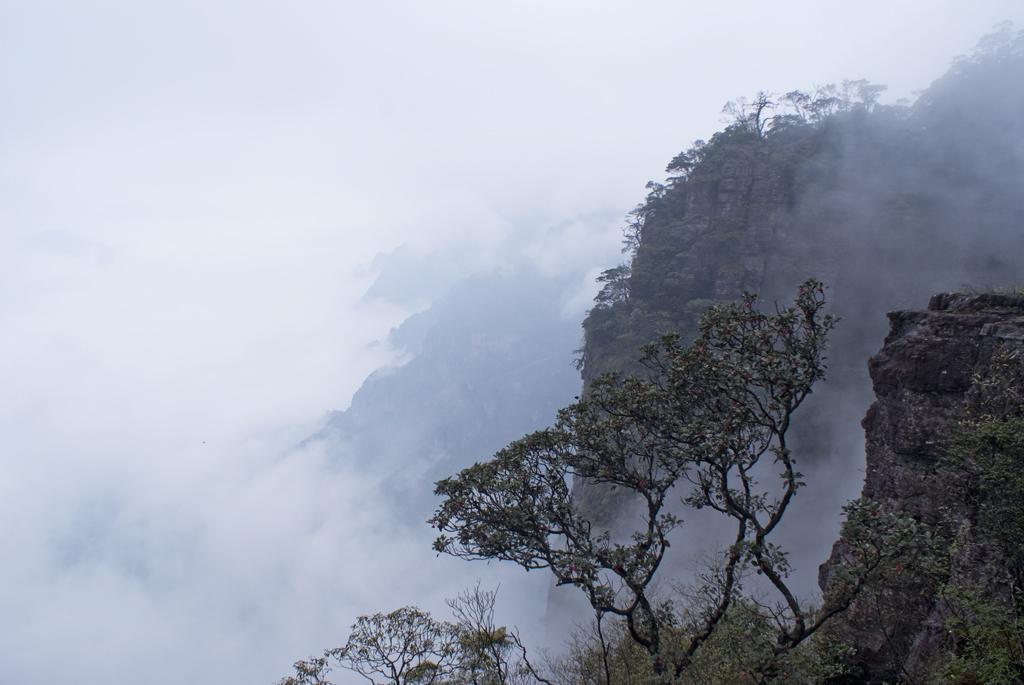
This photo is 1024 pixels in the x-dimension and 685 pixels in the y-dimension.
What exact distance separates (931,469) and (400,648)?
14331 millimetres

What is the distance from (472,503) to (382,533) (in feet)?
463

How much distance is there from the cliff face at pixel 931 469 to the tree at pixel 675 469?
169cm

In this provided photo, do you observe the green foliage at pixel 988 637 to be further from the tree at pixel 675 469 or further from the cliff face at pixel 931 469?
the tree at pixel 675 469

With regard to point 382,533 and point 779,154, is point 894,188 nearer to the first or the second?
point 779,154

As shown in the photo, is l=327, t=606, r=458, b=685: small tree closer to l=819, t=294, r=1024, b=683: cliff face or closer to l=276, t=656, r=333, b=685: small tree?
l=276, t=656, r=333, b=685: small tree

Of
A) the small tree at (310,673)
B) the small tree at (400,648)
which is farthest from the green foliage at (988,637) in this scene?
the small tree at (310,673)

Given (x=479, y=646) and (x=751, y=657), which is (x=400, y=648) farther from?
(x=751, y=657)

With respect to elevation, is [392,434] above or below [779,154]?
above

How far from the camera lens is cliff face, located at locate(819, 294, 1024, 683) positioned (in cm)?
970

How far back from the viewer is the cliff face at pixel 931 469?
9.70 metres

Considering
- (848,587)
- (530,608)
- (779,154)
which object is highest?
(779,154)

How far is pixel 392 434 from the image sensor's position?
161 meters

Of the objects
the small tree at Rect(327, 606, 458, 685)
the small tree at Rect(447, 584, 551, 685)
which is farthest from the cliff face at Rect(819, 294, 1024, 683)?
the small tree at Rect(327, 606, 458, 685)

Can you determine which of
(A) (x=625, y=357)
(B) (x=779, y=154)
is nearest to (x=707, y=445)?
(A) (x=625, y=357)
